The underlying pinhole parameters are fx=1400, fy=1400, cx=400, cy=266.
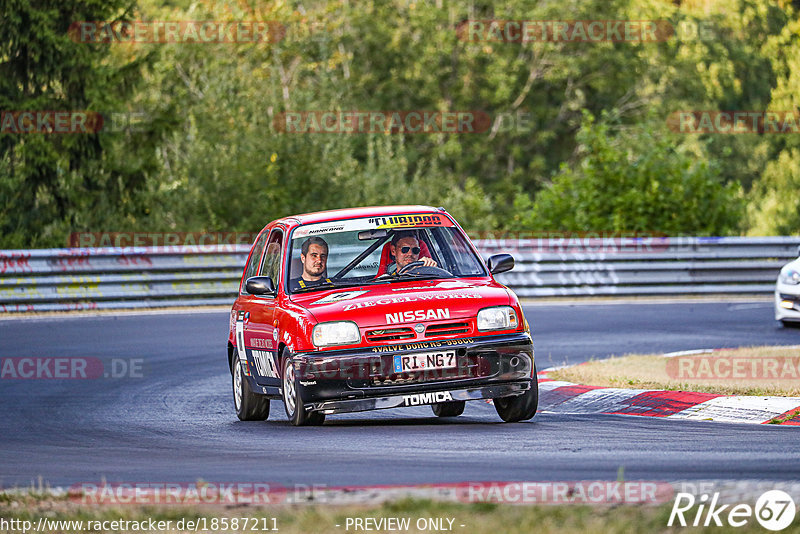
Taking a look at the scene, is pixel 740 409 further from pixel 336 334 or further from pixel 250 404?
pixel 250 404

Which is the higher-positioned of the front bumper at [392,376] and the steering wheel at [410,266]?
the steering wheel at [410,266]

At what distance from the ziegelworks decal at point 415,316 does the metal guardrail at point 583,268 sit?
1372 cm

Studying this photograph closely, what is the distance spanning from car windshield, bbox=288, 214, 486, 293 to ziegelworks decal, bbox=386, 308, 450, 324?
805mm

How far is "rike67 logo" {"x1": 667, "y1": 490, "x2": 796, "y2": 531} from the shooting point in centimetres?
549

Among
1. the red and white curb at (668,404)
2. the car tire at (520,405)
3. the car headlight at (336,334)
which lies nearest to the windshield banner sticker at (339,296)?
the car headlight at (336,334)

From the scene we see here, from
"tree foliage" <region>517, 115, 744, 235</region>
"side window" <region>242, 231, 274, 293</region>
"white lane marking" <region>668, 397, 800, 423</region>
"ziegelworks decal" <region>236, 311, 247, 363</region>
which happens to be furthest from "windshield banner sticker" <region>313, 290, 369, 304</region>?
"tree foliage" <region>517, 115, 744, 235</region>

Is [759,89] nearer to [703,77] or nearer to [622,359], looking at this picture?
[703,77]

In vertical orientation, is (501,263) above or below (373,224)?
below

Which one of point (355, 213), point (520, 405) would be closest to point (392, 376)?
point (520, 405)

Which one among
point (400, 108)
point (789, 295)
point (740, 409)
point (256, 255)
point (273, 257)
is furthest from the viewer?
point (400, 108)

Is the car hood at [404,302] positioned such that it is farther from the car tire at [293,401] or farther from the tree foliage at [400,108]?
the tree foliage at [400,108]

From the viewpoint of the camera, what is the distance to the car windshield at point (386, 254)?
34.6 feet

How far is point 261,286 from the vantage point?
1053cm

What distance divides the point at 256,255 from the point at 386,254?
163cm
